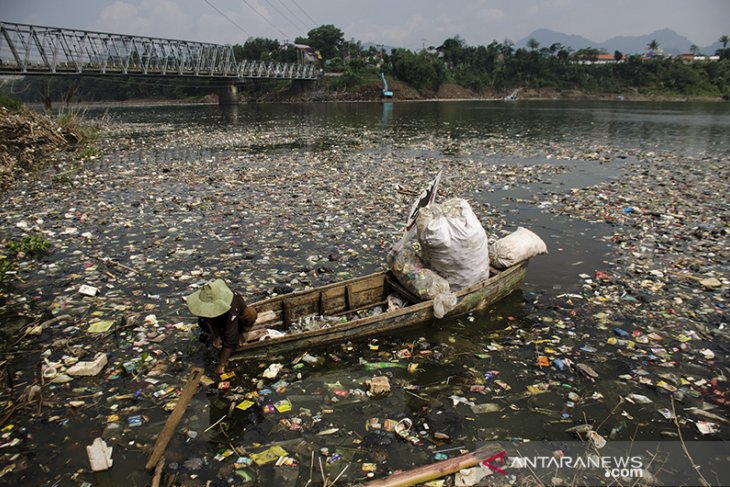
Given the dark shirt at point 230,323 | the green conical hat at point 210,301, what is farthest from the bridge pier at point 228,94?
the green conical hat at point 210,301

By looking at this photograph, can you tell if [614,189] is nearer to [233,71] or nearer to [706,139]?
[706,139]

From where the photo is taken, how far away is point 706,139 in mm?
23719

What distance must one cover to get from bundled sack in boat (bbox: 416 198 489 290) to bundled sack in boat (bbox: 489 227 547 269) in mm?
560

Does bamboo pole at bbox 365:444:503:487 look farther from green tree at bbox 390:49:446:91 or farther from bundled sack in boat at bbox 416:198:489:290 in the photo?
green tree at bbox 390:49:446:91

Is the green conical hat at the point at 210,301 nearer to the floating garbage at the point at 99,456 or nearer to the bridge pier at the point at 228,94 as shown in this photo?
the floating garbage at the point at 99,456

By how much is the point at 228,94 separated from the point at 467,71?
184 ft

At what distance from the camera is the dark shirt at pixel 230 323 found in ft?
16.1

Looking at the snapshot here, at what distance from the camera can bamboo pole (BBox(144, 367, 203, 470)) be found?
3.88m

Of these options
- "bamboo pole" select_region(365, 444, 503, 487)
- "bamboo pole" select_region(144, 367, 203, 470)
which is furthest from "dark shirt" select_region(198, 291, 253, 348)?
"bamboo pole" select_region(365, 444, 503, 487)

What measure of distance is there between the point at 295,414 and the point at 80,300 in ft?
14.1

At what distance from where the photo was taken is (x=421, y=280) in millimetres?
6125

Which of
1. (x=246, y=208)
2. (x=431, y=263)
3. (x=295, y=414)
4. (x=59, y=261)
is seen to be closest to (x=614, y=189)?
(x=431, y=263)

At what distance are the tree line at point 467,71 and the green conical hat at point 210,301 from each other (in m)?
77.3

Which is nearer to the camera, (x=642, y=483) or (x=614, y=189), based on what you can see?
(x=642, y=483)
